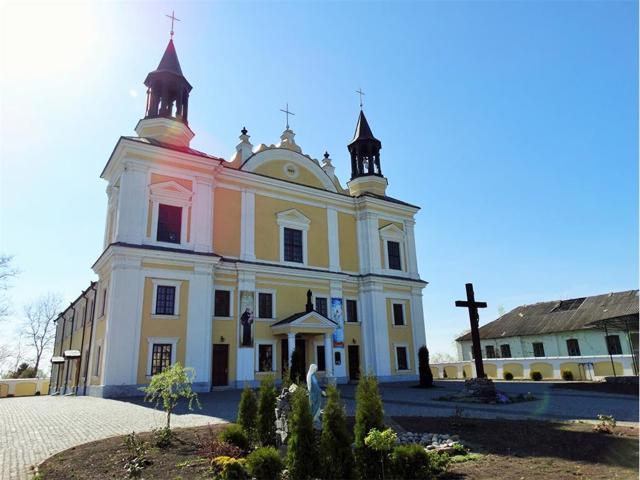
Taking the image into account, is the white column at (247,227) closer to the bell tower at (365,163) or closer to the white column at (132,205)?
the white column at (132,205)

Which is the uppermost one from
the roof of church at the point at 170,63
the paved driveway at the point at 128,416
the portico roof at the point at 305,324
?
the roof of church at the point at 170,63

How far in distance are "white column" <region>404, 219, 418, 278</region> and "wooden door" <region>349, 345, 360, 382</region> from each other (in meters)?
7.24

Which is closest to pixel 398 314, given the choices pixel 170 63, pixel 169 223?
pixel 169 223

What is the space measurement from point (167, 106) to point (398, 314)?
20529mm

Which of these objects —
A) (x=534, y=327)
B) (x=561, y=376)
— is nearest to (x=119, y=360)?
(x=561, y=376)

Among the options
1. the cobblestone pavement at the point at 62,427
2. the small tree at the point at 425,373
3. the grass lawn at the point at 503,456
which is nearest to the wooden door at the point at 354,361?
the small tree at the point at 425,373

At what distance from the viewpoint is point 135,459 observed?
7.06 metres

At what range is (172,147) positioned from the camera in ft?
79.8

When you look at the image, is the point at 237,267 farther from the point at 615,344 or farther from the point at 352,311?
the point at 615,344

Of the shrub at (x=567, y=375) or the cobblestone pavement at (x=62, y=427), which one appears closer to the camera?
the cobblestone pavement at (x=62, y=427)

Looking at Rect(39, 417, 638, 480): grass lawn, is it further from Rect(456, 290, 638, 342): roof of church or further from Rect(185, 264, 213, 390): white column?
Rect(456, 290, 638, 342): roof of church

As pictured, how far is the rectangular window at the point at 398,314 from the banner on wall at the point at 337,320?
14.4ft

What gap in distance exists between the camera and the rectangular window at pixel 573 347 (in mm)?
35431

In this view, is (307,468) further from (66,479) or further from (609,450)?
(609,450)
